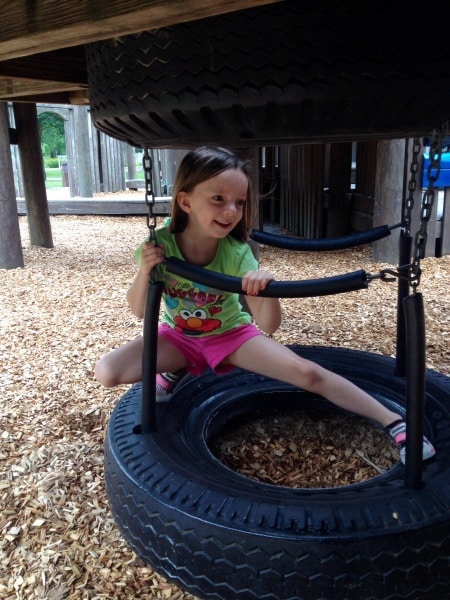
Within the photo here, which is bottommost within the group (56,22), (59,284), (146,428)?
(59,284)

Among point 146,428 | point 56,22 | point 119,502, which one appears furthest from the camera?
point 146,428

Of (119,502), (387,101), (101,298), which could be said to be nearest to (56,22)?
(387,101)

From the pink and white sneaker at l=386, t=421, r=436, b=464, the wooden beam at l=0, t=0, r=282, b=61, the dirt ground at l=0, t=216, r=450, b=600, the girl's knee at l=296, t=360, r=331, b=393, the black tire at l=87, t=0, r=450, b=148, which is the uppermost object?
the wooden beam at l=0, t=0, r=282, b=61

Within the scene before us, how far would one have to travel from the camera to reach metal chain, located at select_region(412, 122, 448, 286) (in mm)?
1104

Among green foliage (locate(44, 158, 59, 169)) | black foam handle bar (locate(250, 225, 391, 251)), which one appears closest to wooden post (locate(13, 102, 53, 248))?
black foam handle bar (locate(250, 225, 391, 251))

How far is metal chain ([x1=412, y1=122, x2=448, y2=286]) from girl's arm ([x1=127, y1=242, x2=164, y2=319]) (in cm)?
64

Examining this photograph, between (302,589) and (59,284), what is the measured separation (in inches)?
151

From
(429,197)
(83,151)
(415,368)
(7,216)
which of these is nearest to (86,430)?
(415,368)

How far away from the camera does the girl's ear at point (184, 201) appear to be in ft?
5.49

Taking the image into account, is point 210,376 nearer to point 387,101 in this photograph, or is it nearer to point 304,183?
point 387,101

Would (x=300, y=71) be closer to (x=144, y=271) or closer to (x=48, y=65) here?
(x=144, y=271)

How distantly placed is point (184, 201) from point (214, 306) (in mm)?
361

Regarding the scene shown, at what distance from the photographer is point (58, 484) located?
180 cm

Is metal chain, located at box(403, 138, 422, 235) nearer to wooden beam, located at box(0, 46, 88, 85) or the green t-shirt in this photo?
the green t-shirt
